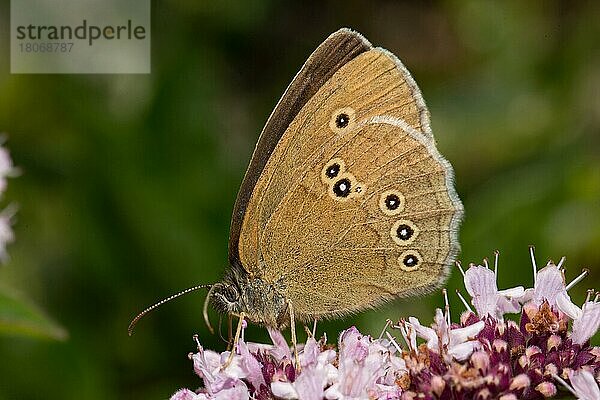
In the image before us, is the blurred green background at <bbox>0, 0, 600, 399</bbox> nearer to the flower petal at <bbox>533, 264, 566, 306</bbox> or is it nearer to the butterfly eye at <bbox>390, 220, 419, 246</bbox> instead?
the butterfly eye at <bbox>390, 220, 419, 246</bbox>

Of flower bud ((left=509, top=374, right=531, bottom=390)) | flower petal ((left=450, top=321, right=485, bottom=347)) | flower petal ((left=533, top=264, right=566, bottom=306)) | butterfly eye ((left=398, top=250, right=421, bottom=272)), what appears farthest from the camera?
butterfly eye ((left=398, top=250, right=421, bottom=272))

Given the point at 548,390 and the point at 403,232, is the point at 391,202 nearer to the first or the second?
the point at 403,232

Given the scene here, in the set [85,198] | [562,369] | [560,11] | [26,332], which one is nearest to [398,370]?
[562,369]

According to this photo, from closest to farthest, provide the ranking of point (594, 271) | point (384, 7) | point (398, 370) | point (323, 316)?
point (398, 370) < point (323, 316) < point (594, 271) < point (384, 7)

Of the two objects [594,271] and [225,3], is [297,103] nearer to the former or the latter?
[594,271]

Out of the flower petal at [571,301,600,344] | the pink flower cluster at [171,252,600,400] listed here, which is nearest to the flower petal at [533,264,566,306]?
the pink flower cluster at [171,252,600,400]

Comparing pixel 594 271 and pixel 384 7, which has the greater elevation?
pixel 384 7
